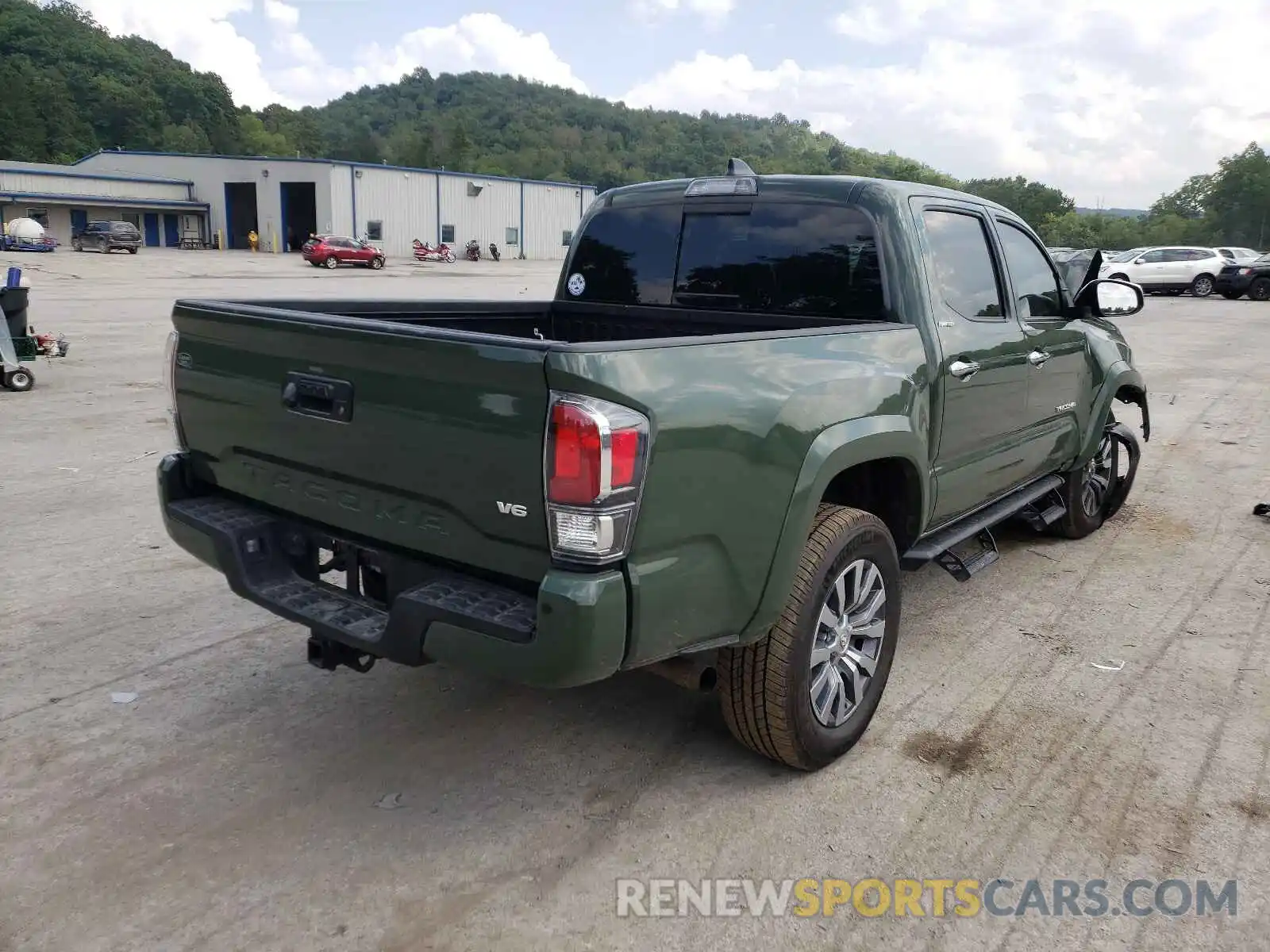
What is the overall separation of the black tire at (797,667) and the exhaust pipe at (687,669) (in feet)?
0.32

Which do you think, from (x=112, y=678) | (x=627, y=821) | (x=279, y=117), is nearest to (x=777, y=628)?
(x=627, y=821)

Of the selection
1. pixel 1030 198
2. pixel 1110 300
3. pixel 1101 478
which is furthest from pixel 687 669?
pixel 1030 198

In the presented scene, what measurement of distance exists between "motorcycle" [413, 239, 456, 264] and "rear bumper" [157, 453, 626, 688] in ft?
178

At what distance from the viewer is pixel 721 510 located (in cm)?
280

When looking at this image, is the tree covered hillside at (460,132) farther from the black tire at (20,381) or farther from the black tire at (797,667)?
the black tire at (797,667)

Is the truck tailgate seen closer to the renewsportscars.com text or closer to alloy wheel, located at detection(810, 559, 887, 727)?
the renewsportscars.com text

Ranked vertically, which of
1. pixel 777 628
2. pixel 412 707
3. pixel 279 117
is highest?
pixel 279 117

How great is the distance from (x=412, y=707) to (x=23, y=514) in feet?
12.1

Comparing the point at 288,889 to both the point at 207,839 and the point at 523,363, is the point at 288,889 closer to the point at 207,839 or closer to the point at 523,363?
the point at 207,839

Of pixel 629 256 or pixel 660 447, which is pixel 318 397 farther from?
pixel 629 256

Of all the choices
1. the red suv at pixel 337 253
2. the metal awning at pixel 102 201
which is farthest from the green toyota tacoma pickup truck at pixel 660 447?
the metal awning at pixel 102 201

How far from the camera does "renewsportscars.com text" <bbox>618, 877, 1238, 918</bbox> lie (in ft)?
9.07

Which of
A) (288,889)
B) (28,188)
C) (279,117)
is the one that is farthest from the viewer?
(279,117)

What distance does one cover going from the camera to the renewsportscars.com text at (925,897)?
2.76 meters
